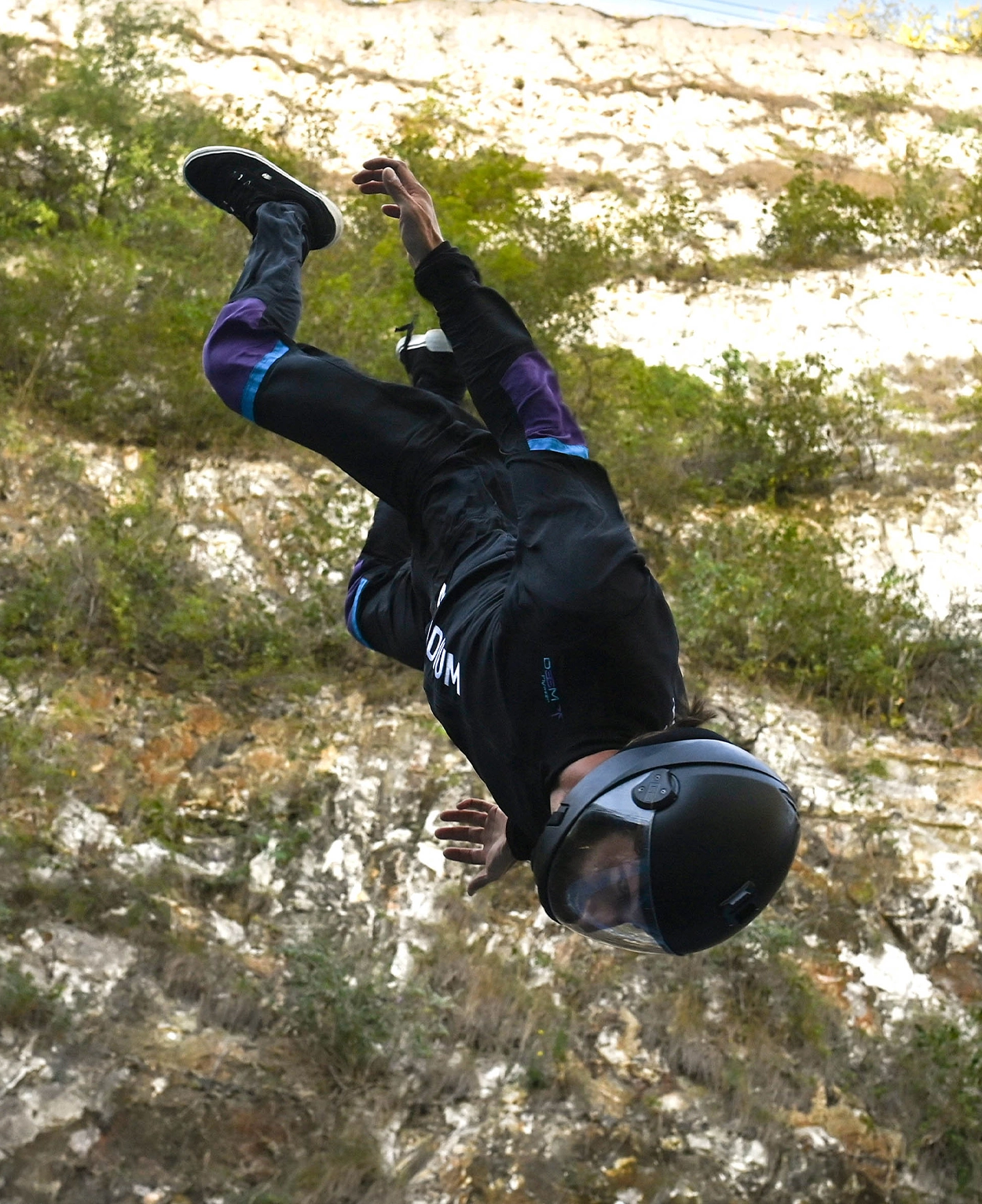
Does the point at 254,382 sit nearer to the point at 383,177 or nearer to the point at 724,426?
the point at 383,177

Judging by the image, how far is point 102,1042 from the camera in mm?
A: 5168

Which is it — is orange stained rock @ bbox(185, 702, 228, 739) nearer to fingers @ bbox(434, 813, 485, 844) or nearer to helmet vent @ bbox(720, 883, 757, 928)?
fingers @ bbox(434, 813, 485, 844)

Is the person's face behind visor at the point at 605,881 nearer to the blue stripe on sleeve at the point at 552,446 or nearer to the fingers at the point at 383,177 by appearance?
the blue stripe on sleeve at the point at 552,446

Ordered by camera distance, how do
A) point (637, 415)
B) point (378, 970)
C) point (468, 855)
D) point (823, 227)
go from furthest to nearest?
point (823, 227) < point (637, 415) < point (378, 970) < point (468, 855)

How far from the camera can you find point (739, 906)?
231 cm

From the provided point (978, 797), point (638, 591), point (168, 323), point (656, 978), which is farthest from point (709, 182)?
point (638, 591)

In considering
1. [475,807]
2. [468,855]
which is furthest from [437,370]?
[468,855]

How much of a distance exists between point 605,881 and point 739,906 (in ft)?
0.86

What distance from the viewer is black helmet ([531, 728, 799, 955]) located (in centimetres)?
227

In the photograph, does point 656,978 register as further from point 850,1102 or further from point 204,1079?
point 204,1079

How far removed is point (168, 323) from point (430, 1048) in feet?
18.3

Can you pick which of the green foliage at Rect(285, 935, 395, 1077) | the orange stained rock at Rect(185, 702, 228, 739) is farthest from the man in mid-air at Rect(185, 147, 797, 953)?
the orange stained rock at Rect(185, 702, 228, 739)

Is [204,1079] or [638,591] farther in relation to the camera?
[204,1079]

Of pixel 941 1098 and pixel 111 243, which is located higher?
pixel 111 243
